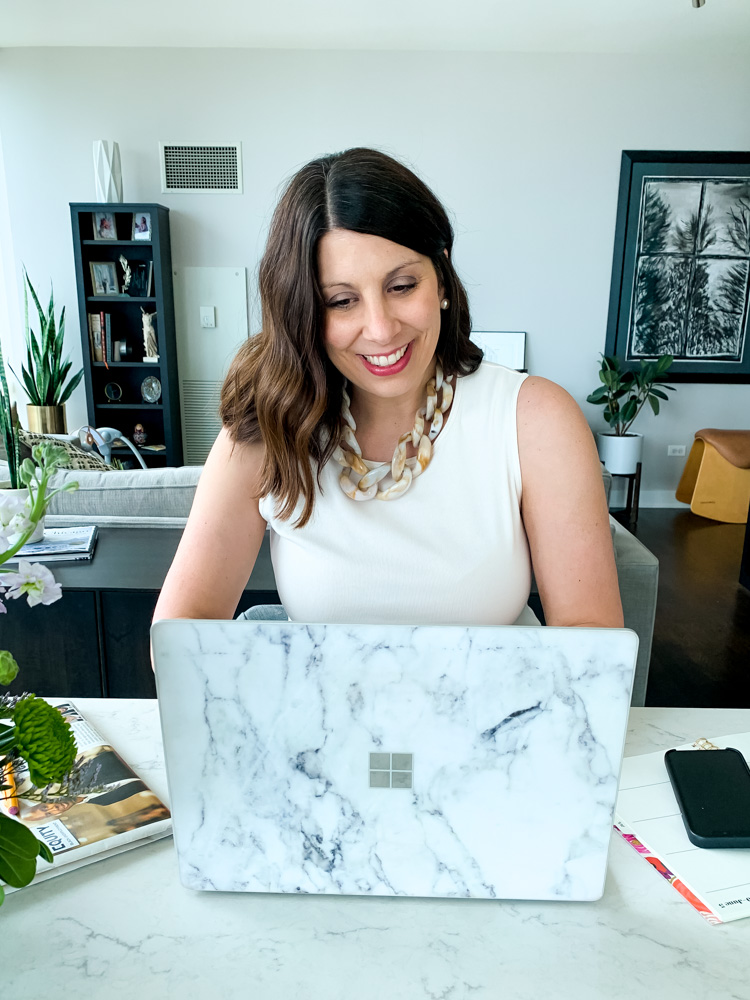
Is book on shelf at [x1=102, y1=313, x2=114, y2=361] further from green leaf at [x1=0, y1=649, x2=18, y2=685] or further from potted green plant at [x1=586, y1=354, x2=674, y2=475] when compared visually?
green leaf at [x1=0, y1=649, x2=18, y2=685]

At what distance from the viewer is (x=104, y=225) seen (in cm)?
461

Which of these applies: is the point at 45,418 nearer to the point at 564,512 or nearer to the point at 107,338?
the point at 107,338

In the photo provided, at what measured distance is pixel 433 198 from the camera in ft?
3.44

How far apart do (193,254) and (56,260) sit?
874 millimetres

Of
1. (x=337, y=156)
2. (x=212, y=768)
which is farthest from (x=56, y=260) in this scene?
(x=212, y=768)

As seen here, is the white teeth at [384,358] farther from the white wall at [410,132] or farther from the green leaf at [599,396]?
the green leaf at [599,396]

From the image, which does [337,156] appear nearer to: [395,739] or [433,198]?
[433,198]

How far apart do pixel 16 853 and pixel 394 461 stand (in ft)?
2.37

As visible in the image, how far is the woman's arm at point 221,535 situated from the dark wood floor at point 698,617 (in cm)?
190

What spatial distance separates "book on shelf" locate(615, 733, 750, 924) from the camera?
2.17 ft

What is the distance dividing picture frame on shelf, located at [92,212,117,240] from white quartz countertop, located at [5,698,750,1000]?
455 cm

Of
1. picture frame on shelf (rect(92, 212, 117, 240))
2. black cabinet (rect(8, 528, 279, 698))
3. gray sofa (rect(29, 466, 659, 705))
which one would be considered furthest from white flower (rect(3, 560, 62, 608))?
picture frame on shelf (rect(92, 212, 117, 240))

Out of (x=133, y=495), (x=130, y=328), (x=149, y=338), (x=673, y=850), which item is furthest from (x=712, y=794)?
(x=130, y=328)

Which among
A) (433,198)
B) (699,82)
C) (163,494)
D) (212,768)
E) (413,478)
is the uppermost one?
(699,82)
